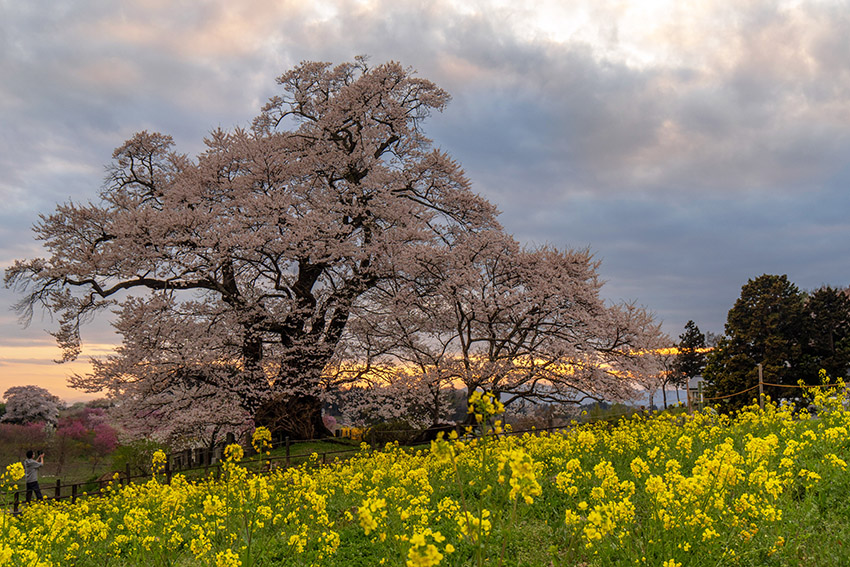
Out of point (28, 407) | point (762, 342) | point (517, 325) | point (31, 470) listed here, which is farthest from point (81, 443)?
point (762, 342)

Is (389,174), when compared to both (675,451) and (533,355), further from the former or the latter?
(675,451)

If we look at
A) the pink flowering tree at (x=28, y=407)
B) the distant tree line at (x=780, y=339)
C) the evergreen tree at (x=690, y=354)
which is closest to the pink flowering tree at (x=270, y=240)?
the distant tree line at (x=780, y=339)

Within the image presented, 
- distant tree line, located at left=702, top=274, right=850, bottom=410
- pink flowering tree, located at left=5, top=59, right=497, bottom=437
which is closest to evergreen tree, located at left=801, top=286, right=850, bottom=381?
distant tree line, located at left=702, top=274, right=850, bottom=410

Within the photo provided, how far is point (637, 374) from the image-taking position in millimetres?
20828

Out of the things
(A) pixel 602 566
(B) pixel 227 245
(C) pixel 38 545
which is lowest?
(C) pixel 38 545

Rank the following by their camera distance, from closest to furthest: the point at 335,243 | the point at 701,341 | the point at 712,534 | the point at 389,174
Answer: the point at 712,534 < the point at 335,243 < the point at 389,174 < the point at 701,341

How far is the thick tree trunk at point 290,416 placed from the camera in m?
21.3

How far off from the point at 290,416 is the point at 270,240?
7.03 metres

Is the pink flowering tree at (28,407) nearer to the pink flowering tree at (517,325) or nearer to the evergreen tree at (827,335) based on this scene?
the pink flowering tree at (517,325)

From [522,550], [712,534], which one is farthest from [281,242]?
[712,534]

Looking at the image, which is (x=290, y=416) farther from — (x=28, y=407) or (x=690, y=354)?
(x=690, y=354)

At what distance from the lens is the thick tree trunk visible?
21344 mm

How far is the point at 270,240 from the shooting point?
20000mm

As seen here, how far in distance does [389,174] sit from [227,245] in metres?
6.68
